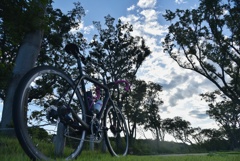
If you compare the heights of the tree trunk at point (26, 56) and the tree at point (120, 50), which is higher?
the tree at point (120, 50)

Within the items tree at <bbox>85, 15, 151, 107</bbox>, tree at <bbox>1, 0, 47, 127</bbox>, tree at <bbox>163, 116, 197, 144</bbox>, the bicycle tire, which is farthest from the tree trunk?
tree at <bbox>163, 116, 197, 144</bbox>

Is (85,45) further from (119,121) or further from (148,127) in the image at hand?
(148,127)

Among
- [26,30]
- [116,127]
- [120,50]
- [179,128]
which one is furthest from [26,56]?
[179,128]

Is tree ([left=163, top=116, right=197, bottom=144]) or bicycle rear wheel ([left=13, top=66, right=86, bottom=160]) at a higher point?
tree ([left=163, top=116, right=197, bottom=144])

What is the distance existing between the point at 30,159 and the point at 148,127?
4078 cm

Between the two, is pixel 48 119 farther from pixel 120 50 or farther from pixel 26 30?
pixel 120 50

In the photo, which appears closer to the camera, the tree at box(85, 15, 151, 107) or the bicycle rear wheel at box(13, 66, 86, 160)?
the bicycle rear wheel at box(13, 66, 86, 160)

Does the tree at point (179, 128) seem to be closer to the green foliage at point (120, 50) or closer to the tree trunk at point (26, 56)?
the green foliage at point (120, 50)

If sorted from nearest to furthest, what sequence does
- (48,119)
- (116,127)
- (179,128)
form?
(48,119), (116,127), (179,128)

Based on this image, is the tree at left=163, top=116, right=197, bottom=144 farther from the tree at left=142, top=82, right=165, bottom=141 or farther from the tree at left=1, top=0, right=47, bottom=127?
the tree at left=1, top=0, right=47, bottom=127

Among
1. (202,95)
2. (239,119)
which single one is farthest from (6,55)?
(239,119)

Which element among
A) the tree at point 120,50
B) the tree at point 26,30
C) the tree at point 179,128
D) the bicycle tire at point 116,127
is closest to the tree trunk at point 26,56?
the tree at point 26,30

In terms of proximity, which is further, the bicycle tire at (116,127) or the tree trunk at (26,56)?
the tree trunk at (26,56)

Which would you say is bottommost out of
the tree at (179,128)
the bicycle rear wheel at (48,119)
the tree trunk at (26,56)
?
the bicycle rear wheel at (48,119)
